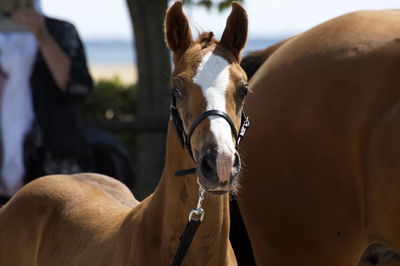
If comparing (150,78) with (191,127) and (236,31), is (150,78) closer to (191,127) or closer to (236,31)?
(236,31)

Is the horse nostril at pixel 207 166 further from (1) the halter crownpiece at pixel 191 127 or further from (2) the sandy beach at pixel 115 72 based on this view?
(2) the sandy beach at pixel 115 72

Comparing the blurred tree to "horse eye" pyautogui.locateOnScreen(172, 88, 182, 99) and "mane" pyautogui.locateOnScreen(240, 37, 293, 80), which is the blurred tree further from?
"horse eye" pyautogui.locateOnScreen(172, 88, 182, 99)

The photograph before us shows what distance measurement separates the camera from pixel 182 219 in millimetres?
3199

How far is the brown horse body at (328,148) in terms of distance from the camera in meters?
3.55

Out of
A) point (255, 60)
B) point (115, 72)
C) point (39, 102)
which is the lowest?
point (115, 72)

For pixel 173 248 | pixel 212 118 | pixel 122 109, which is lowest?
pixel 122 109

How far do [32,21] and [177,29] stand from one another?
2671 mm

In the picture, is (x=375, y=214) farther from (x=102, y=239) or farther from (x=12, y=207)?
(x=12, y=207)

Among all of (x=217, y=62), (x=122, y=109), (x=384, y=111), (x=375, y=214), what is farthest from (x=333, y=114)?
(x=122, y=109)

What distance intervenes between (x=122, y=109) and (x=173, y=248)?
21.2ft

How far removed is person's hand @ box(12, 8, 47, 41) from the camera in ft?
18.5

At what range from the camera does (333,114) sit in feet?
12.0

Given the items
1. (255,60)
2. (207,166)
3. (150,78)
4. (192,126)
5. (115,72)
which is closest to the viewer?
(207,166)

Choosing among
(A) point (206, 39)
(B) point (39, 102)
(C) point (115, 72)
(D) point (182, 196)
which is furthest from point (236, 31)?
(C) point (115, 72)
